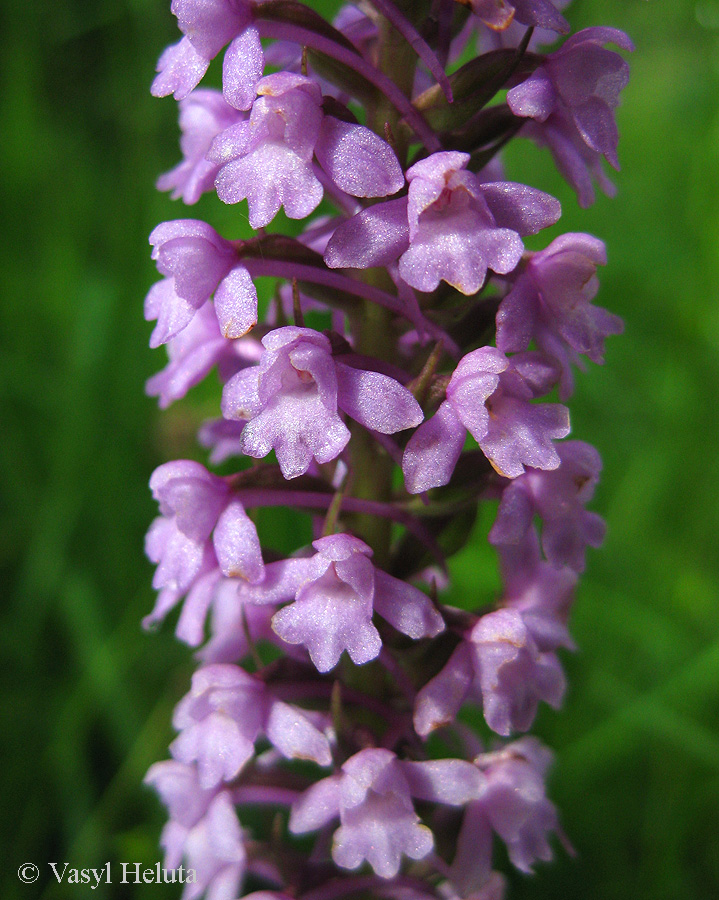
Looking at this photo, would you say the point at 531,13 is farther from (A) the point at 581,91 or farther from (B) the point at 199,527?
(B) the point at 199,527

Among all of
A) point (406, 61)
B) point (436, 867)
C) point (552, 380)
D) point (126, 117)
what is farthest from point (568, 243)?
point (126, 117)

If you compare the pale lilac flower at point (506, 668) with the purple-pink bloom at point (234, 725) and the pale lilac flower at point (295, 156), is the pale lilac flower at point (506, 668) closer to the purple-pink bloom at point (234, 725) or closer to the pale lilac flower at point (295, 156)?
the purple-pink bloom at point (234, 725)

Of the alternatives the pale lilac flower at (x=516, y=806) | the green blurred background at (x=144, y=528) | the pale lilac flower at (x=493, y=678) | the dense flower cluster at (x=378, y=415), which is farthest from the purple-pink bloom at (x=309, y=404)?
the green blurred background at (x=144, y=528)

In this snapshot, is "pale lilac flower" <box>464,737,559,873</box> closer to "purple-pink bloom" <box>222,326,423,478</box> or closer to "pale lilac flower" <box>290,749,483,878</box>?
"pale lilac flower" <box>290,749,483,878</box>

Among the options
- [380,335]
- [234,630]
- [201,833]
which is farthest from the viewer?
[234,630]

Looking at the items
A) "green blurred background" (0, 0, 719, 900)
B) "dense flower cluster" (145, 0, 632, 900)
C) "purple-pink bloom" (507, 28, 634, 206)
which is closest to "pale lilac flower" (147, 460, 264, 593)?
"dense flower cluster" (145, 0, 632, 900)

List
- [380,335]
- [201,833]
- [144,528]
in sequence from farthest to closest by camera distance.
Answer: [144,528] < [201,833] < [380,335]

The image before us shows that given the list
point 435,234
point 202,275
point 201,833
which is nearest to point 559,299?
point 435,234
